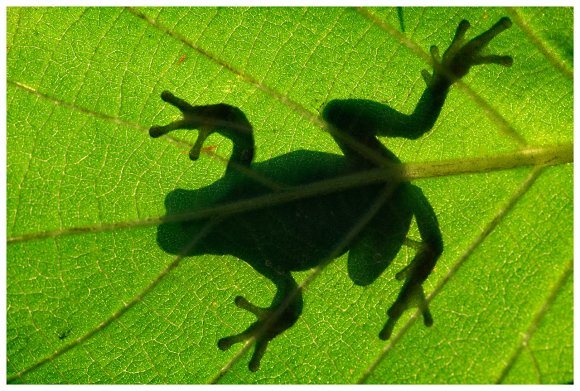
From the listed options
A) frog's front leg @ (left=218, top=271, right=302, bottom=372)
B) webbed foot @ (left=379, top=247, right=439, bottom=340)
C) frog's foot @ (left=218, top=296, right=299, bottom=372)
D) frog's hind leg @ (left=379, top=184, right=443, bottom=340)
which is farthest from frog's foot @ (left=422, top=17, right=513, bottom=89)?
frog's foot @ (left=218, top=296, right=299, bottom=372)

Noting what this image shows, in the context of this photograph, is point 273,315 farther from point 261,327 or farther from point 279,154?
point 279,154

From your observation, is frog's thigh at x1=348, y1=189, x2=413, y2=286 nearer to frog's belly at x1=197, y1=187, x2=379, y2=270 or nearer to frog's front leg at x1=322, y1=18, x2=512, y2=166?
frog's belly at x1=197, y1=187, x2=379, y2=270

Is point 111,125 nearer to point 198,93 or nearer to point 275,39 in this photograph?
point 198,93

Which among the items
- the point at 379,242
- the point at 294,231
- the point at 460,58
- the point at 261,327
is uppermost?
the point at 460,58

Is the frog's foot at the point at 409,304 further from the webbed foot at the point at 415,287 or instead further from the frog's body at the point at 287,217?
the frog's body at the point at 287,217

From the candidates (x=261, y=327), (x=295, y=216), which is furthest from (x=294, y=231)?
(x=261, y=327)

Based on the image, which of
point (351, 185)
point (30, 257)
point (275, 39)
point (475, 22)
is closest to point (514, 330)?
point (351, 185)
